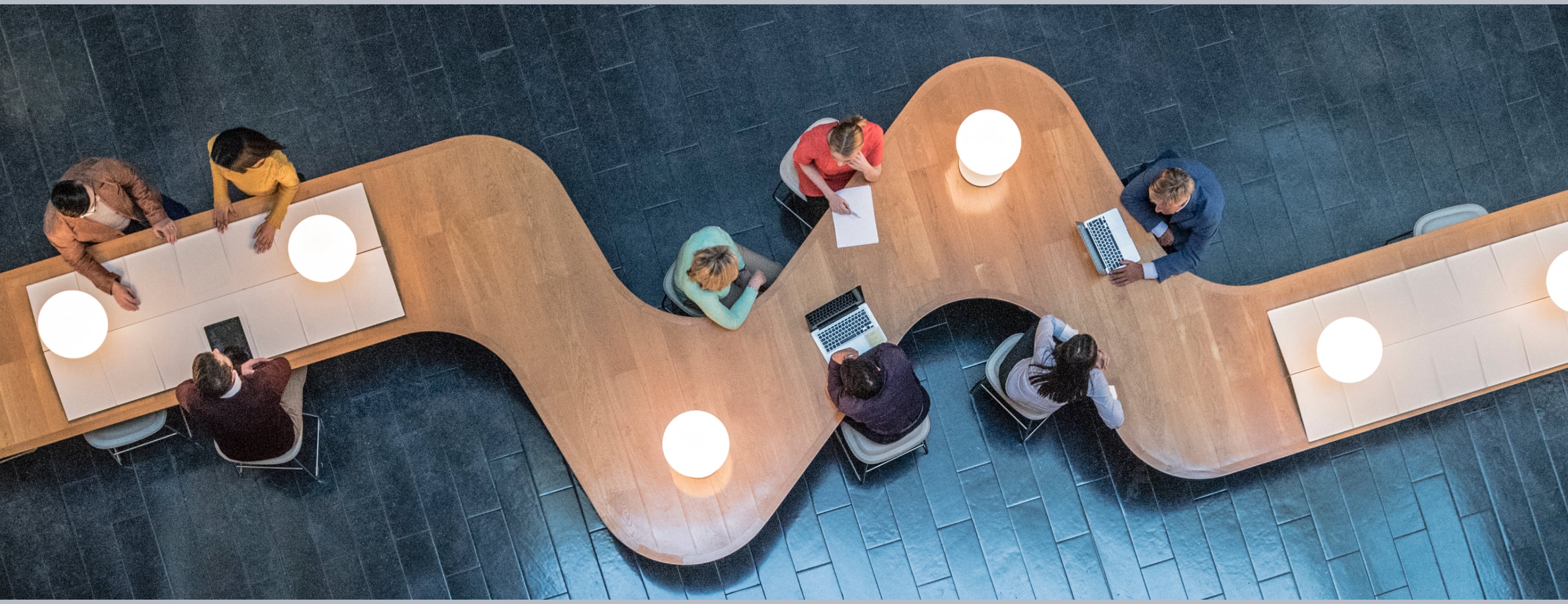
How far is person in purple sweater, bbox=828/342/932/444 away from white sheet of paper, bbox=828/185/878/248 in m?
0.48

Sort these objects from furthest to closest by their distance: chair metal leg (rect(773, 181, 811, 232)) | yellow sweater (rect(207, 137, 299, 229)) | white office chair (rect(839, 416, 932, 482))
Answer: chair metal leg (rect(773, 181, 811, 232)), white office chair (rect(839, 416, 932, 482)), yellow sweater (rect(207, 137, 299, 229))

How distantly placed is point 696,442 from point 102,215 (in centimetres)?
268

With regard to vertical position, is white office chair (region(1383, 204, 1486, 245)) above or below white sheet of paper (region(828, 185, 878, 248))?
Answer: below

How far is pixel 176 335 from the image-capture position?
3516 millimetres

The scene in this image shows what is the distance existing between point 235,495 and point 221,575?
40 cm

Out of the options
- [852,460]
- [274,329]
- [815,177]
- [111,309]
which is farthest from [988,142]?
[111,309]

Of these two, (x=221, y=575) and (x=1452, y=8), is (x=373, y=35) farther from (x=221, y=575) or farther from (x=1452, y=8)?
(x=1452, y=8)

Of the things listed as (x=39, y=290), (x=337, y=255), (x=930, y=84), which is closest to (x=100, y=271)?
(x=39, y=290)

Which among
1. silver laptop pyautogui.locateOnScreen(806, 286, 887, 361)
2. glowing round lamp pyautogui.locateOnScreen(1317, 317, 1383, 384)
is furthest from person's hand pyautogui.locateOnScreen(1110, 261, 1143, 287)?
silver laptop pyautogui.locateOnScreen(806, 286, 887, 361)

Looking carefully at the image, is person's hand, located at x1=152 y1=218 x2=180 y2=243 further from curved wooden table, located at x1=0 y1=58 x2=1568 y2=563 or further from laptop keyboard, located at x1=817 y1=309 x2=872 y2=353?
laptop keyboard, located at x1=817 y1=309 x2=872 y2=353

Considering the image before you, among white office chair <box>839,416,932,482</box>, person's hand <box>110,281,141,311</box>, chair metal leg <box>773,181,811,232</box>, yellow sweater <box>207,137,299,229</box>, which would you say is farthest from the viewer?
chair metal leg <box>773,181,811,232</box>

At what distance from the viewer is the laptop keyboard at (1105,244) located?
3.56 meters

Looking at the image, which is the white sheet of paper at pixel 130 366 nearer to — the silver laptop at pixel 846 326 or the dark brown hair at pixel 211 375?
the dark brown hair at pixel 211 375

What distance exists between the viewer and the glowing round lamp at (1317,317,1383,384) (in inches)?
132
